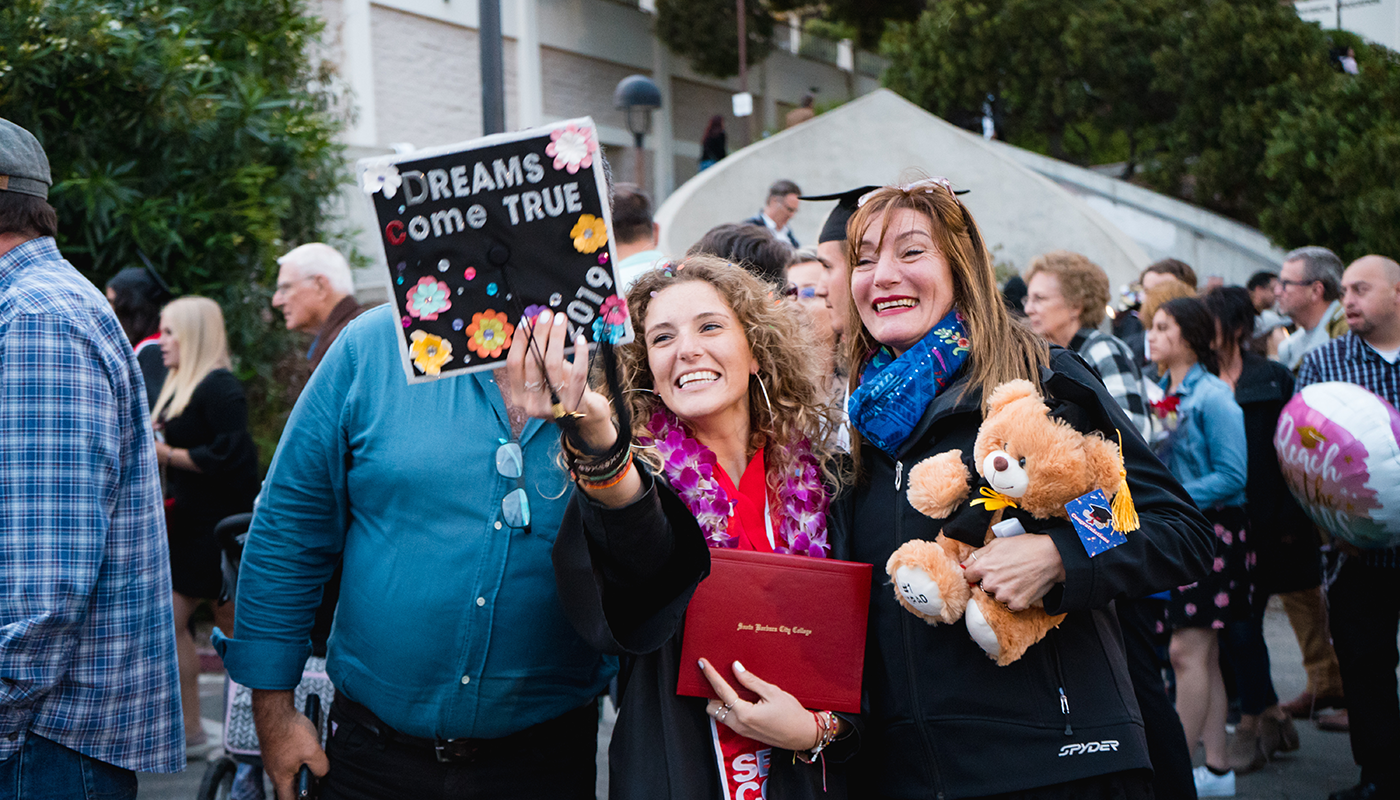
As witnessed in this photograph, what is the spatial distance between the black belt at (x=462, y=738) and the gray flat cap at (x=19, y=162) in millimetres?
1411

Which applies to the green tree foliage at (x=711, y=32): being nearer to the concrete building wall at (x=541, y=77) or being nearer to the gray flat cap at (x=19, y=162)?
the concrete building wall at (x=541, y=77)

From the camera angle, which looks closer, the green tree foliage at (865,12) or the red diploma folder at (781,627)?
the red diploma folder at (781,627)

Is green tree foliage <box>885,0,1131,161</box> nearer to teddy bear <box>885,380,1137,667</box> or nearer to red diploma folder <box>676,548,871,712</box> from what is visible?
teddy bear <box>885,380,1137,667</box>

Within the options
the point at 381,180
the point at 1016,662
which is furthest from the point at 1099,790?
the point at 381,180

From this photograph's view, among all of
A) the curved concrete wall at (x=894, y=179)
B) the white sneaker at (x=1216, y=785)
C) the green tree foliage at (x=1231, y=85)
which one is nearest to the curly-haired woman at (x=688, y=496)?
the white sneaker at (x=1216, y=785)

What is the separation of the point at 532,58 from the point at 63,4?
1442cm

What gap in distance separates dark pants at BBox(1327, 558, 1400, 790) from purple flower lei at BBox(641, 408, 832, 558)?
3271mm

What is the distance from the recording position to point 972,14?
1941 centimetres

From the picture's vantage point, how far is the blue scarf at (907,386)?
2.49 metres

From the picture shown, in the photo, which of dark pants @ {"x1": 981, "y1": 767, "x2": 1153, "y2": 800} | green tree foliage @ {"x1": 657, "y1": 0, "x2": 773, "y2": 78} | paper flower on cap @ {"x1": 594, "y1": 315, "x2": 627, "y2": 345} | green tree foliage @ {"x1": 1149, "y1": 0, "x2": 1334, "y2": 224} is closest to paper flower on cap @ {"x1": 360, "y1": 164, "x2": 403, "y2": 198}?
paper flower on cap @ {"x1": 594, "y1": 315, "x2": 627, "y2": 345}

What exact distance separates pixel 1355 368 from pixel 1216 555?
1.01 meters

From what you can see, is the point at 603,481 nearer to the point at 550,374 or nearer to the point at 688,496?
the point at 550,374

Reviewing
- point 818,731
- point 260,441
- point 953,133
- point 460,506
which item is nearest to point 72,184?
point 260,441

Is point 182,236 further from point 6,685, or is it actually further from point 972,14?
point 972,14
